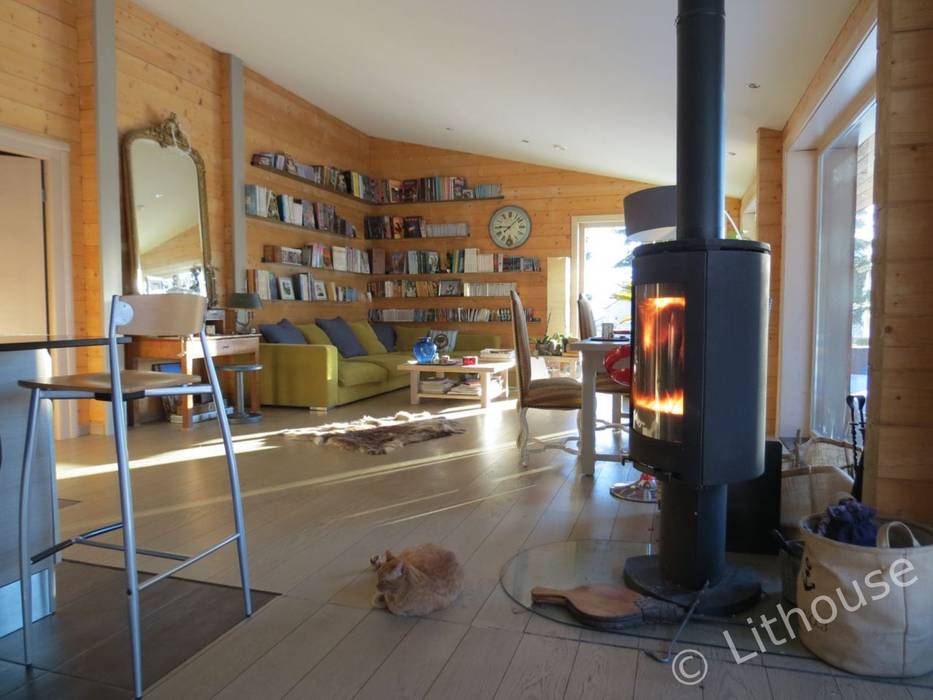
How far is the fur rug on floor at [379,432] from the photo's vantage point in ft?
14.6

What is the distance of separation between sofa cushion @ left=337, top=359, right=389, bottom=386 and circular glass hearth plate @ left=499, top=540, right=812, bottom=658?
3.87 m

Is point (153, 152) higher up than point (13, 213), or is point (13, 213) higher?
point (153, 152)

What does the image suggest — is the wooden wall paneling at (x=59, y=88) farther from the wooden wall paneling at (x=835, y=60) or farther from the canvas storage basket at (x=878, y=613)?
the canvas storage basket at (x=878, y=613)

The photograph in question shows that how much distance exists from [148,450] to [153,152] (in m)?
2.46

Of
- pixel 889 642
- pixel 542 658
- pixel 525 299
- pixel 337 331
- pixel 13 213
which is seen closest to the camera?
pixel 889 642

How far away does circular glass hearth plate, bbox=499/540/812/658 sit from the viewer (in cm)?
186

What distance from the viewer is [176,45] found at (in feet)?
18.4

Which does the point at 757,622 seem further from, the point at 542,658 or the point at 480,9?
the point at 480,9

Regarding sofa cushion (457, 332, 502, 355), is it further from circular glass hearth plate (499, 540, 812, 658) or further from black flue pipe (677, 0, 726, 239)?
black flue pipe (677, 0, 726, 239)

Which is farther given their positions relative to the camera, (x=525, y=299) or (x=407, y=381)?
(x=525, y=299)

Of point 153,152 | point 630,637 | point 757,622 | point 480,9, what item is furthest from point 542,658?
point 153,152

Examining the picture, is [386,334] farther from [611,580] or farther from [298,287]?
[611,580]

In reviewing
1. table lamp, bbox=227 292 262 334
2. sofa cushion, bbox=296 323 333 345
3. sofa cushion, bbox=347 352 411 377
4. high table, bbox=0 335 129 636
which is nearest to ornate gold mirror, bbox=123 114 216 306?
table lamp, bbox=227 292 262 334

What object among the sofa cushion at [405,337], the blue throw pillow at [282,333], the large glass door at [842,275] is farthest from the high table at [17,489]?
the sofa cushion at [405,337]
